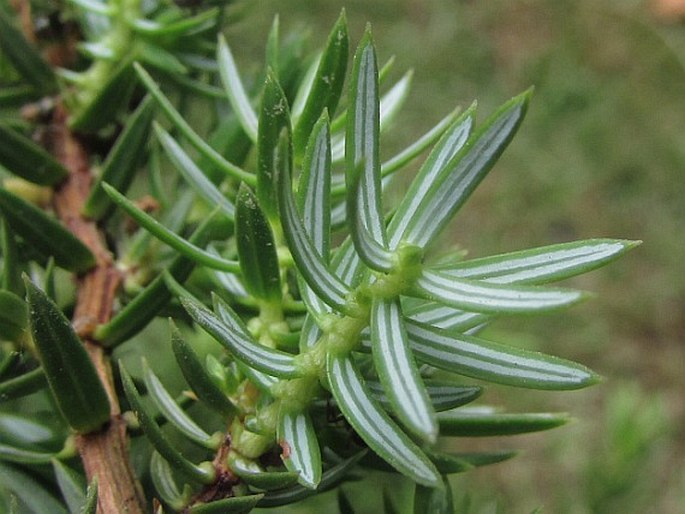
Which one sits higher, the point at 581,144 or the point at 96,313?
the point at 581,144

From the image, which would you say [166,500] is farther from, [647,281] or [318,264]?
[647,281]

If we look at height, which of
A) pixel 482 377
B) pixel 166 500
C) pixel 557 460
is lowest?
pixel 557 460

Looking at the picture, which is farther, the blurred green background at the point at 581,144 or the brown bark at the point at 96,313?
the blurred green background at the point at 581,144

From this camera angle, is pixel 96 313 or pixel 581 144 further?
pixel 581 144

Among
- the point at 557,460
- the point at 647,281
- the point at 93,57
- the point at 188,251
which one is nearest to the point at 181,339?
the point at 188,251

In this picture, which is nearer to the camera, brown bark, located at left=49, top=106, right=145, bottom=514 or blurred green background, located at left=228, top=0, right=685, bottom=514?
brown bark, located at left=49, top=106, right=145, bottom=514
